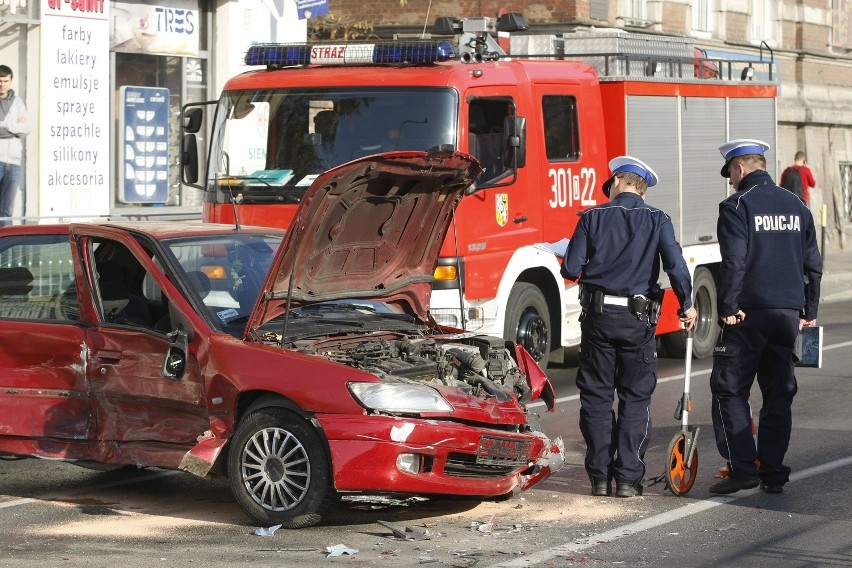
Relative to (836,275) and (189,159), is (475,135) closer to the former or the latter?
(189,159)

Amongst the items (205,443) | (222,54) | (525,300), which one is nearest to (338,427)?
(205,443)

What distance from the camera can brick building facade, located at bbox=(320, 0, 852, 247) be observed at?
1028 inches

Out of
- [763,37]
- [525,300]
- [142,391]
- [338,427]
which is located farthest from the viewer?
[763,37]

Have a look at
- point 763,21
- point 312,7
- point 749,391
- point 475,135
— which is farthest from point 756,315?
point 763,21

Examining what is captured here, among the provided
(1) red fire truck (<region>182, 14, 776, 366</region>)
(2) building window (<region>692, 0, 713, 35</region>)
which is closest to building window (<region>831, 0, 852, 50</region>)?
(2) building window (<region>692, 0, 713, 35</region>)

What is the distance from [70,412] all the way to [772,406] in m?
3.76

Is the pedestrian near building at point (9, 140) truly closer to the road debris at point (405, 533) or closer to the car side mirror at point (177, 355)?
the car side mirror at point (177, 355)

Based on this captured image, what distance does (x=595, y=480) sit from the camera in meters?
8.40

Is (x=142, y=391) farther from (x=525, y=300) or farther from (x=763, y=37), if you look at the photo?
(x=763, y=37)

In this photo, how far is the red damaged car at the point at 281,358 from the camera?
24.1ft

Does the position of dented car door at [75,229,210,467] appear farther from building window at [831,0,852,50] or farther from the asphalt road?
building window at [831,0,852,50]

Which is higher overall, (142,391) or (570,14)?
(570,14)

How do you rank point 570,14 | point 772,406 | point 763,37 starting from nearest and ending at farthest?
point 772,406 → point 570,14 → point 763,37

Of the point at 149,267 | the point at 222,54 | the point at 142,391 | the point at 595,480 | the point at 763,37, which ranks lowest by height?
the point at 595,480
